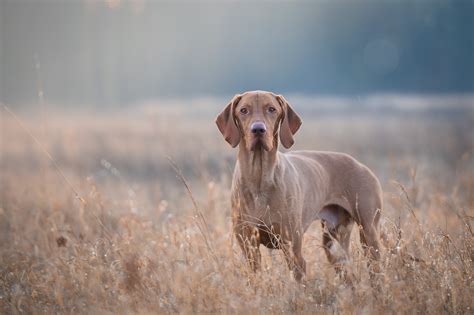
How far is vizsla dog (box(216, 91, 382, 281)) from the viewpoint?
527 centimetres

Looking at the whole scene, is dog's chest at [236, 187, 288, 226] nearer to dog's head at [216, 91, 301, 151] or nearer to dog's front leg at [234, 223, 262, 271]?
dog's front leg at [234, 223, 262, 271]

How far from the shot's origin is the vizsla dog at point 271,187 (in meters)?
5.27

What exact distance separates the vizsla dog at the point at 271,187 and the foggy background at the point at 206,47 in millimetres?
38239

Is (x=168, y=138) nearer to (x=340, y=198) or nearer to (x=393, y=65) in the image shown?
(x=340, y=198)

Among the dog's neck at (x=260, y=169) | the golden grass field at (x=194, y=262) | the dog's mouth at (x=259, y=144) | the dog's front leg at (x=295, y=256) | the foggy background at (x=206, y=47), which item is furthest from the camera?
→ the foggy background at (x=206, y=47)

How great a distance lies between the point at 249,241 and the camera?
5266 millimetres

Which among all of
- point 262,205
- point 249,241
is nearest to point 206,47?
point 262,205

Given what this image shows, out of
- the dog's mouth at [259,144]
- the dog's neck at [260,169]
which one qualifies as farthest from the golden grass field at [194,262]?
the dog's mouth at [259,144]

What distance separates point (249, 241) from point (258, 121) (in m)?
1.00

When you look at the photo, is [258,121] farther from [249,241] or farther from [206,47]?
[206,47]

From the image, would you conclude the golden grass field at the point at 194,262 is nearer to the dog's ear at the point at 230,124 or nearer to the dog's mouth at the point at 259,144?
the dog's ear at the point at 230,124

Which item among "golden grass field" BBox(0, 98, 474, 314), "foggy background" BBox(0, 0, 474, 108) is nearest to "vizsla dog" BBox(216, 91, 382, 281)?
"golden grass field" BBox(0, 98, 474, 314)

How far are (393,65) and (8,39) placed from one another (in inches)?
1174

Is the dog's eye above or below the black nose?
above
